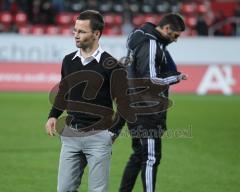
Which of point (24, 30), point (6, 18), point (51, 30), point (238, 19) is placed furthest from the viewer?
point (238, 19)

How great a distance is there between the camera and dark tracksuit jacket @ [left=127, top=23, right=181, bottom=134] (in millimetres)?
7805

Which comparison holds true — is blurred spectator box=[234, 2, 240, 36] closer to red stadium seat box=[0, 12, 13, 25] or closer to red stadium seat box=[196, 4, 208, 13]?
red stadium seat box=[196, 4, 208, 13]

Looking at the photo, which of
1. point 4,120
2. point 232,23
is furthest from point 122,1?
point 4,120

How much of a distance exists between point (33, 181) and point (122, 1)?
20276 millimetres

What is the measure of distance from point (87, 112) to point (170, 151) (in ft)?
21.1

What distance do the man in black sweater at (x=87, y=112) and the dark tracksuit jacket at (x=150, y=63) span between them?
50.5 inches

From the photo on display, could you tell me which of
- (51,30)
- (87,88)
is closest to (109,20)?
(51,30)

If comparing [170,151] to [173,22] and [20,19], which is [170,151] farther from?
[20,19]

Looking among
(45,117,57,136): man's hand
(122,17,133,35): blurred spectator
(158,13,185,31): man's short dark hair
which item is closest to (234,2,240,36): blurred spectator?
(122,17,133,35): blurred spectator

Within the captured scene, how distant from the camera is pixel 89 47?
6535 mm

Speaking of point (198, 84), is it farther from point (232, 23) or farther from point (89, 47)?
point (89, 47)

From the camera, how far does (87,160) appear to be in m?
6.59

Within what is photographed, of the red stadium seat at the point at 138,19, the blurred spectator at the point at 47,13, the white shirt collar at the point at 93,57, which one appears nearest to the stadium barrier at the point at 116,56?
the red stadium seat at the point at 138,19

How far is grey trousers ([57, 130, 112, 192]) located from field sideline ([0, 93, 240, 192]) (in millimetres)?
2808
